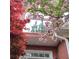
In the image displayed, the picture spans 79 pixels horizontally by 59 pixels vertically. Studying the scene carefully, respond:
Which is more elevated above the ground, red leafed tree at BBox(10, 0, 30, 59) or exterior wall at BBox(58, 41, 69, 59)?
red leafed tree at BBox(10, 0, 30, 59)

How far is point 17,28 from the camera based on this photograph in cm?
290

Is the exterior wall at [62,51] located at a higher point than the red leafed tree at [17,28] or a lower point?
lower

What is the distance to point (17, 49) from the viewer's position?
113 inches

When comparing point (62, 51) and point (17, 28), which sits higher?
point (17, 28)

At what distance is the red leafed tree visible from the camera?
9.36ft

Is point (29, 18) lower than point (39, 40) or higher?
higher

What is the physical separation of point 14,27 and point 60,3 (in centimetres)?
55

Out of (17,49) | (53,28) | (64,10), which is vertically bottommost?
(17,49)

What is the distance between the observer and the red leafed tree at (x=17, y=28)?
2.85 m

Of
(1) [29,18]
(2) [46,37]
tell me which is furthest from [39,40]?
A: (1) [29,18]
